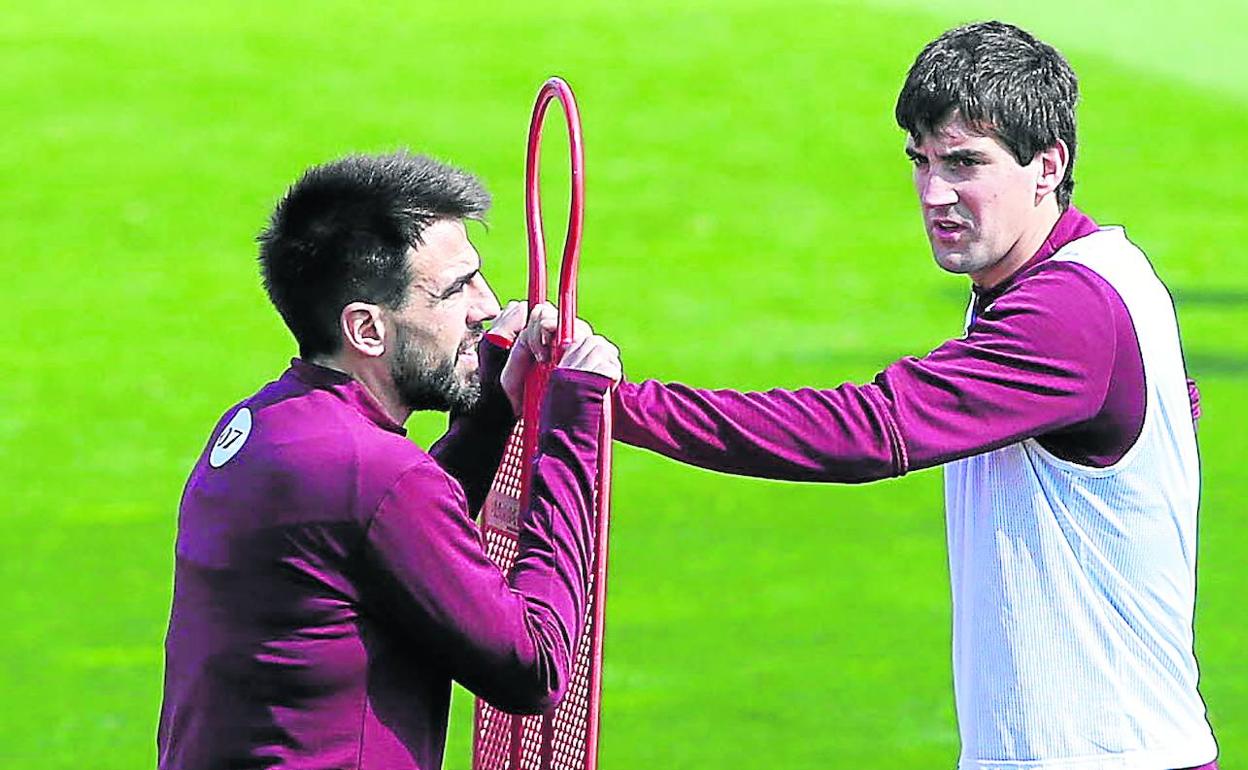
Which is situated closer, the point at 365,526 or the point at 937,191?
the point at 365,526

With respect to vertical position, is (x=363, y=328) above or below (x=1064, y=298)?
below

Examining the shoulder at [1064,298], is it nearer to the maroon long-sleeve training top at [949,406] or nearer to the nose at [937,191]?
the maroon long-sleeve training top at [949,406]

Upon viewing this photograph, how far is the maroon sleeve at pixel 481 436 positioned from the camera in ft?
12.0

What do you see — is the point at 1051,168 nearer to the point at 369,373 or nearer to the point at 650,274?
the point at 369,373

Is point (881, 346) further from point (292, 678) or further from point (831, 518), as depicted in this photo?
point (292, 678)

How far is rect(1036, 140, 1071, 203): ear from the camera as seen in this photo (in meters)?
Result: 3.83

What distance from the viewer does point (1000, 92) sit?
379 centimetres

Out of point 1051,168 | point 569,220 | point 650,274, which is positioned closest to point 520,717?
point 569,220

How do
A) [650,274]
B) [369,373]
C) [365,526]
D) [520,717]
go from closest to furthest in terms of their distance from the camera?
[365,526] → [369,373] → [520,717] → [650,274]

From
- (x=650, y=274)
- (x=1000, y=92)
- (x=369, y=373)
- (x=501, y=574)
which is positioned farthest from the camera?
(x=650, y=274)

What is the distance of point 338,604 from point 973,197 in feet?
3.96

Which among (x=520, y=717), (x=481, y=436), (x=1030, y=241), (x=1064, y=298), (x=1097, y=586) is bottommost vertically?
(x=520, y=717)

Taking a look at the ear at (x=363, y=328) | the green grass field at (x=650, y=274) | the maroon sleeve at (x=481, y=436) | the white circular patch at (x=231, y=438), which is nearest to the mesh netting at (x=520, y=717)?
the maroon sleeve at (x=481, y=436)

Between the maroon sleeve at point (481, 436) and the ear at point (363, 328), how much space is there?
0.31 metres
